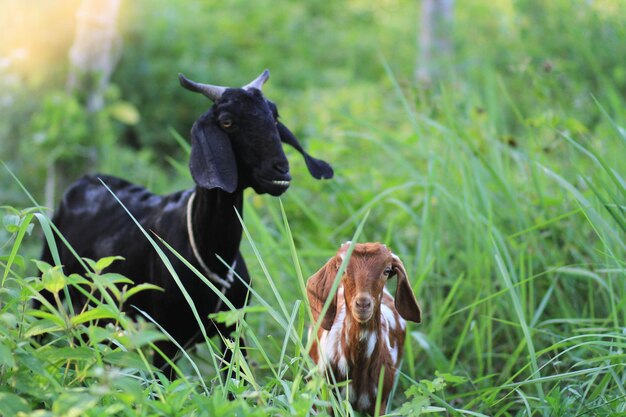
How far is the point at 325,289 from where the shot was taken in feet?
10.3

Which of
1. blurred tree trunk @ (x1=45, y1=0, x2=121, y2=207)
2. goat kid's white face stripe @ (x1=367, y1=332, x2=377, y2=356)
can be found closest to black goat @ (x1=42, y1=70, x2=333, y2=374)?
goat kid's white face stripe @ (x1=367, y1=332, x2=377, y2=356)

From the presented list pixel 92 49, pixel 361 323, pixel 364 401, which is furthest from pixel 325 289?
pixel 92 49

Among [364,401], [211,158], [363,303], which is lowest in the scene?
[364,401]

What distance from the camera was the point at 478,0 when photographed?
43.1 feet

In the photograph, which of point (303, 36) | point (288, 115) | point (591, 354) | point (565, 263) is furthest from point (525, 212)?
point (303, 36)

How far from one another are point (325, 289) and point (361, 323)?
0.18 meters

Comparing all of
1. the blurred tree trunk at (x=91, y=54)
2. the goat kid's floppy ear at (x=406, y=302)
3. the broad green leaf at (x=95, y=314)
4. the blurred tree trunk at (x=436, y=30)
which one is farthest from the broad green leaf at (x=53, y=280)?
the blurred tree trunk at (x=436, y=30)

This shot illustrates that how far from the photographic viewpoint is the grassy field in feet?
8.73

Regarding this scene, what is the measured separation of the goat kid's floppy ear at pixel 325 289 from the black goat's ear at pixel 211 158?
0.51 m

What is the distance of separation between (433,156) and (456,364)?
1.08 m

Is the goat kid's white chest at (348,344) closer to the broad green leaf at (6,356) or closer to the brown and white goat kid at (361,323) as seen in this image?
the brown and white goat kid at (361,323)

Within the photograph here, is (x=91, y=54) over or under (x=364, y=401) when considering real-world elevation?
over

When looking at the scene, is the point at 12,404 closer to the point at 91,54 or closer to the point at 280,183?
the point at 280,183

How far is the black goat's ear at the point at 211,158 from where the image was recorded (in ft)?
11.1
